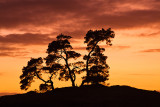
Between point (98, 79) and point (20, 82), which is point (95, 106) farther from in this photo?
point (20, 82)

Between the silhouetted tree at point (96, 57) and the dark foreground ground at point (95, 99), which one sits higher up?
the silhouetted tree at point (96, 57)

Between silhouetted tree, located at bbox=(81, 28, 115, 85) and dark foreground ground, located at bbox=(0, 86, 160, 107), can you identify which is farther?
silhouetted tree, located at bbox=(81, 28, 115, 85)

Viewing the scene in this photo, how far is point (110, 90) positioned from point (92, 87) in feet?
13.8

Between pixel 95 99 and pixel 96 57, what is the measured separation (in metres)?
14.2

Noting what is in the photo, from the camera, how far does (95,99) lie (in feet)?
119

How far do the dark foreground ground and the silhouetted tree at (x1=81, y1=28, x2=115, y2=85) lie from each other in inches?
155

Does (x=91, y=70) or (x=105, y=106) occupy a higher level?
(x=91, y=70)

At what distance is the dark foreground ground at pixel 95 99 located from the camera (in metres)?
34.3

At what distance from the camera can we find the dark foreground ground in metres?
A: 34.3

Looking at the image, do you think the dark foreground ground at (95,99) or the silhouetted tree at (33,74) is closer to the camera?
the dark foreground ground at (95,99)

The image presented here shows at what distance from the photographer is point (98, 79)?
4694 cm

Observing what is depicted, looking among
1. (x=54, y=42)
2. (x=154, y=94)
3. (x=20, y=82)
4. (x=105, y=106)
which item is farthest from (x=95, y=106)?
(x=20, y=82)

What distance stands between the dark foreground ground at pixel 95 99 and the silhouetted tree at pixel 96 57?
3.93m

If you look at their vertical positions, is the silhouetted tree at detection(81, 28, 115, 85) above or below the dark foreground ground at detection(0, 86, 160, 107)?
above
